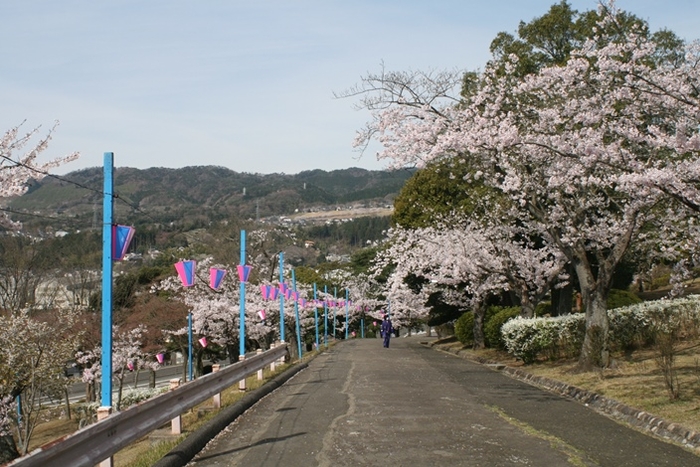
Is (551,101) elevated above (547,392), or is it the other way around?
(551,101)

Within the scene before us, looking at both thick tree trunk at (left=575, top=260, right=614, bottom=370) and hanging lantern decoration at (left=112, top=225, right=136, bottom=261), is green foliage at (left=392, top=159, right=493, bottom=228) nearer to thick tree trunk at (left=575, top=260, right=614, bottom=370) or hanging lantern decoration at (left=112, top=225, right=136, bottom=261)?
thick tree trunk at (left=575, top=260, right=614, bottom=370)

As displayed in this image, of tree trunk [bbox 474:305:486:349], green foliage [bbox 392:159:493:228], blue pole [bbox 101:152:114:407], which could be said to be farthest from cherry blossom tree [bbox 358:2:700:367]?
tree trunk [bbox 474:305:486:349]

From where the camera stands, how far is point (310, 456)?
28.4ft

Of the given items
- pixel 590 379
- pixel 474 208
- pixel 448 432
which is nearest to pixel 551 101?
pixel 590 379

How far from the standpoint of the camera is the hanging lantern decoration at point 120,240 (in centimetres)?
922

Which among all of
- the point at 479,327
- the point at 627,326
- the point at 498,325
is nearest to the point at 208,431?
the point at 627,326

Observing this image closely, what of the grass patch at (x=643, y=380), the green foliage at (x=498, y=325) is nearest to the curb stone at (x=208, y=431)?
the grass patch at (x=643, y=380)

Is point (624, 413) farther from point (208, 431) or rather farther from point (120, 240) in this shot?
point (120, 240)

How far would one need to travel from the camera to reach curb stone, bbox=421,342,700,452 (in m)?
9.88

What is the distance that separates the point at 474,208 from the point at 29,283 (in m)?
20.8

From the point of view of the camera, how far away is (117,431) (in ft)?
24.6

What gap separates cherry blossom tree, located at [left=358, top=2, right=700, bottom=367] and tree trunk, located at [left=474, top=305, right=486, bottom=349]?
1345cm

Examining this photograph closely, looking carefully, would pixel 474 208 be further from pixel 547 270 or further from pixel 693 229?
pixel 693 229

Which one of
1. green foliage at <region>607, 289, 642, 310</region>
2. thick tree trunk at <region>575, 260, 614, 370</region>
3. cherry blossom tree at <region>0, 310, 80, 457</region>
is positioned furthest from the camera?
green foliage at <region>607, 289, 642, 310</region>
